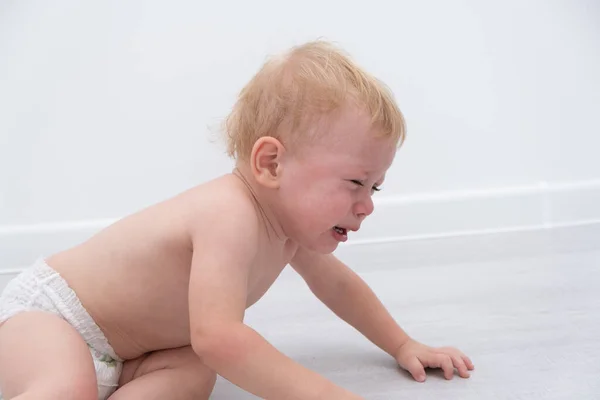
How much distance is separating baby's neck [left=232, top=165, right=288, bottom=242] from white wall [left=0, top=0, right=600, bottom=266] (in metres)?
0.75

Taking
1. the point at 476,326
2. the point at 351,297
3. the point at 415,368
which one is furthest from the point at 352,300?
the point at 476,326

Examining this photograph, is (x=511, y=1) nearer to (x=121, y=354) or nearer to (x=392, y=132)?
(x=392, y=132)

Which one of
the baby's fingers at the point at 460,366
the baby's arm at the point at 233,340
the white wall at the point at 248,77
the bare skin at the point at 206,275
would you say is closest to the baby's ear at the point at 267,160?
the bare skin at the point at 206,275

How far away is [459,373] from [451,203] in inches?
33.4

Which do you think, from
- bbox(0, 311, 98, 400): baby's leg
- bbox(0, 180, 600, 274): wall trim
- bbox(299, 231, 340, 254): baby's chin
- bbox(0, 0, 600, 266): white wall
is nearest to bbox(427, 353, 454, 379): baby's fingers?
bbox(299, 231, 340, 254): baby's chin

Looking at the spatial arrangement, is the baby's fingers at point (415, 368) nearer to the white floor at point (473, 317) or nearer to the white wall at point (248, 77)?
the white floor at point (473, 317)

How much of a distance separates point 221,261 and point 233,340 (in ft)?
0.28

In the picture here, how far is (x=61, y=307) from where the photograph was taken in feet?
2.84

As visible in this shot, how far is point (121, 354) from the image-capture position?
911 millimetres

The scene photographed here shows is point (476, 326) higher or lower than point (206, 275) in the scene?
lower

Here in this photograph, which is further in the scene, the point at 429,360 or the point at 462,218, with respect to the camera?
the point at 462,218

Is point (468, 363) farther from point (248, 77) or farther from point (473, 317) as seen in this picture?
point (248, 77)

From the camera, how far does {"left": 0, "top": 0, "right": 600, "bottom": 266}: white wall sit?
1.59 m

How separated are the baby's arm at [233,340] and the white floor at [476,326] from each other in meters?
0.19
